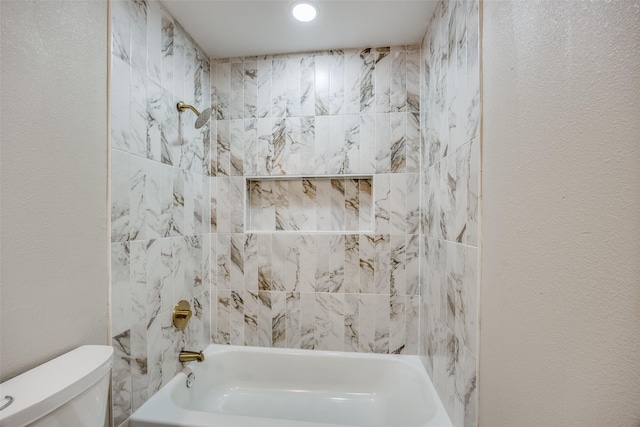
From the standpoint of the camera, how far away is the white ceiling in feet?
A: 4.79

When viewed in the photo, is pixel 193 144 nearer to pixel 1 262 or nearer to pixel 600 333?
pixel 1 262

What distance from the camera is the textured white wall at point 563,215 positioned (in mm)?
419

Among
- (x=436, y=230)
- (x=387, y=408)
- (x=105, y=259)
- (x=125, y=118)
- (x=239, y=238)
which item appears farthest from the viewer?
(x=239, y=238)

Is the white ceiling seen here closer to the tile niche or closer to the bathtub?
the tile niche

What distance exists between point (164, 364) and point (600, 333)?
5.54 feet

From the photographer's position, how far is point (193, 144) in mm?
1743

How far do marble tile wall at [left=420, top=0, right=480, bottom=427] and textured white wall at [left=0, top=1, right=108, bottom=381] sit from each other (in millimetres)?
1327

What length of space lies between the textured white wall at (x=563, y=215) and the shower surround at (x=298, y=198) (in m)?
0.58

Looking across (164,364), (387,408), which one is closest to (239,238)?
(164,364)

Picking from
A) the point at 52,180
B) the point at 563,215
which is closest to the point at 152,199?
the point at 52,180

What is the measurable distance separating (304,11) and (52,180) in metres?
1.36

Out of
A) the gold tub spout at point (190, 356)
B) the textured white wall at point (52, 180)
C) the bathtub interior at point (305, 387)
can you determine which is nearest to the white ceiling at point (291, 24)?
the textured white wall at point (52, 180)

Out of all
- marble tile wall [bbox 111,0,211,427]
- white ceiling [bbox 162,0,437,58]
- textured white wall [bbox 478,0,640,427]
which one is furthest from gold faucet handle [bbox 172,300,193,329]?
white ceiling [bbox 162,0,437,58]

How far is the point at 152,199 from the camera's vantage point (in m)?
1.35
